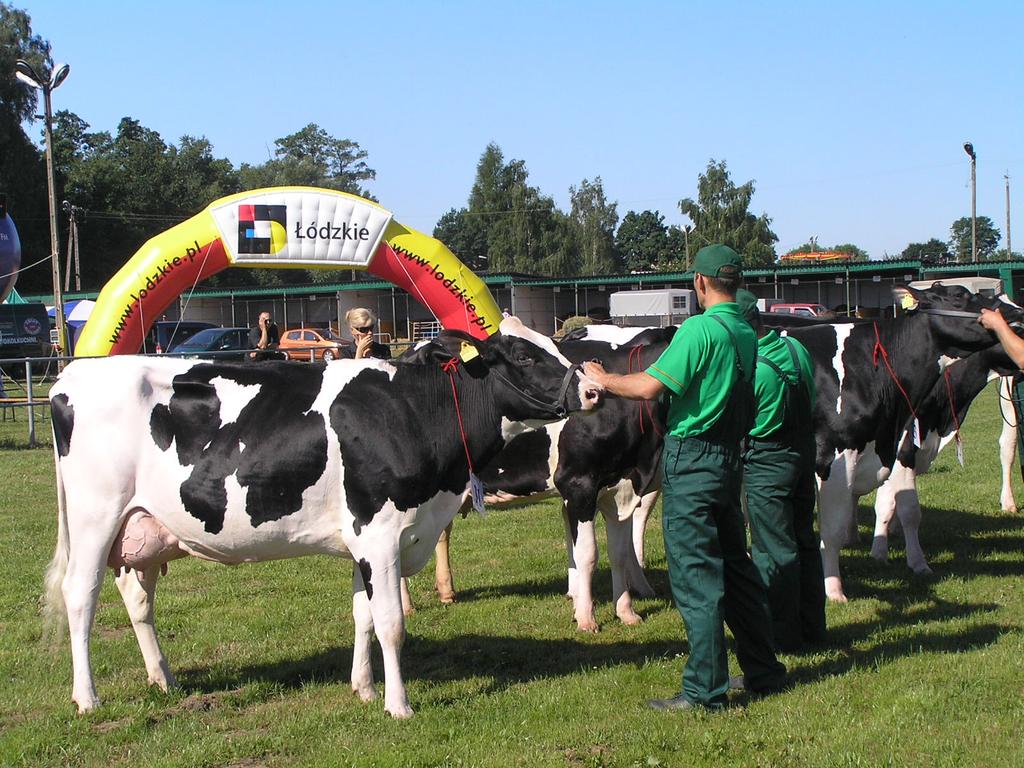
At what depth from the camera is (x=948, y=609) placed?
777cm

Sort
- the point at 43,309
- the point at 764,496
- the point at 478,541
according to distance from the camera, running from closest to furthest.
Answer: the point at 764,496
the point at 478,541
the point at 43,309

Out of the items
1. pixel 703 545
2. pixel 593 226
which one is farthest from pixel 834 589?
pixel 593 226

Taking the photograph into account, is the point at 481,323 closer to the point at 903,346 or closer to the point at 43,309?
→ the point at 903,346

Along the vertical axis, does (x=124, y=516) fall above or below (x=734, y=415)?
below

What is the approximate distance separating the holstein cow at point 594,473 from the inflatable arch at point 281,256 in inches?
185

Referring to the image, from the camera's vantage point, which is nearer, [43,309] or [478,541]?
[478,541]

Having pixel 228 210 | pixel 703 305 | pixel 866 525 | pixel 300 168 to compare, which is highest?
pixel 300 168

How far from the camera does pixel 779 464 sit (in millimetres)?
6363

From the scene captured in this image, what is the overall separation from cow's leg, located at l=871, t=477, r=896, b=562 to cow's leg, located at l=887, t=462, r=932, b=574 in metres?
0.07

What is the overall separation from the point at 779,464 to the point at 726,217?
7463 cm

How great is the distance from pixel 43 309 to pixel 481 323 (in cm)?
3448

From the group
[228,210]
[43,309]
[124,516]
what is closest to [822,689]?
[124,516]

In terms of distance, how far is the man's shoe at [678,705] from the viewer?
5.49m

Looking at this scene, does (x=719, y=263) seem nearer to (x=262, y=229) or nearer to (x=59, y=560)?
(x=59, y=560)
